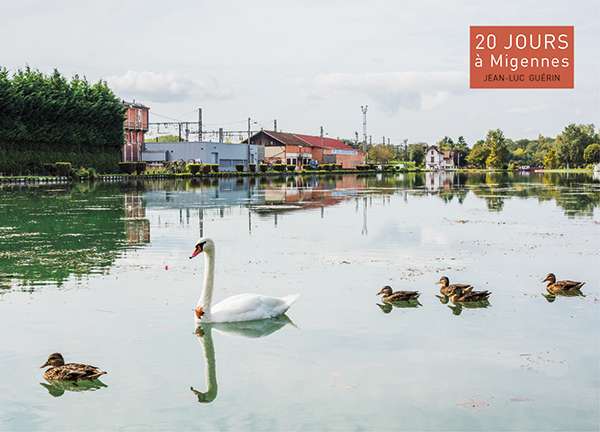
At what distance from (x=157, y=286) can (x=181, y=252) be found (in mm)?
4626

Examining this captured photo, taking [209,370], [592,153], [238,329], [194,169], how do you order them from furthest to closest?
[592,153] → [194,169] → [238,329] → [209,370]

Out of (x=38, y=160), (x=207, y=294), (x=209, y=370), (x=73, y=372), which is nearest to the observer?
(x=73, y=372)

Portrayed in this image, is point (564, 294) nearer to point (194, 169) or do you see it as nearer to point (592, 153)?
point (194, 169)

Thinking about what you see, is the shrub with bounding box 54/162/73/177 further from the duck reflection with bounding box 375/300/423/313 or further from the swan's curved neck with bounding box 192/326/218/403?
the swan's curved neck with bounding box 192/326/218/403

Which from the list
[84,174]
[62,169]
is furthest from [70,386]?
[84,174]

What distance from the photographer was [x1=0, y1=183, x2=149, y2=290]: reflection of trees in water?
15781mm

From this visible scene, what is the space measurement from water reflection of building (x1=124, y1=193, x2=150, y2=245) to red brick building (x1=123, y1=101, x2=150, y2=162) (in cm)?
5939

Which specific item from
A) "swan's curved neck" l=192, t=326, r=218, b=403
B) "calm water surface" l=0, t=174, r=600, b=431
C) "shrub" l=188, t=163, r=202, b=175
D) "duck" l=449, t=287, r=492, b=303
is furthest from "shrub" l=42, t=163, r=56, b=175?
"swan's curved neck" l=192, t=326, r=218, b=403

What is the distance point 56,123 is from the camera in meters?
72.6

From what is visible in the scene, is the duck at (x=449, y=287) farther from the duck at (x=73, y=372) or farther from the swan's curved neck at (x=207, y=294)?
the duck at (x=73, y=372)

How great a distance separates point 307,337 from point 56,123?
66879 mm

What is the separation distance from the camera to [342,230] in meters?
24.0

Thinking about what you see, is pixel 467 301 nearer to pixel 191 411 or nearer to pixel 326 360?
pixel 326 360

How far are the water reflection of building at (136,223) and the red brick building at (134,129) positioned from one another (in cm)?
5939
